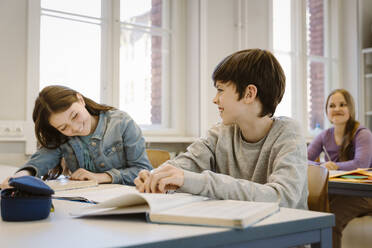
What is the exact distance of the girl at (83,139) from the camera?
1633 mm

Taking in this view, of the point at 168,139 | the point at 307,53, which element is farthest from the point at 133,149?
the point at 307,53

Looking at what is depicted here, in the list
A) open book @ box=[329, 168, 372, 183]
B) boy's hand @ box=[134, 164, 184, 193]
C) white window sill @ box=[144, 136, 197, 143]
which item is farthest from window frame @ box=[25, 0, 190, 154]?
boy's hand @ box=[134, 164, 184, 193]

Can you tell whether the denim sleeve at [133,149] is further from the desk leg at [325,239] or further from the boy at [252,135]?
the desk leg at [325,239]

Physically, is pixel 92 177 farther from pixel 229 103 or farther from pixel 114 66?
pixel 114 66

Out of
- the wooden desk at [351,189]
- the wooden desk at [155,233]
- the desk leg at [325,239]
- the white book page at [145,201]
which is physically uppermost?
the white book page at [145,201]

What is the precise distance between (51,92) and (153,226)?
1.11 m

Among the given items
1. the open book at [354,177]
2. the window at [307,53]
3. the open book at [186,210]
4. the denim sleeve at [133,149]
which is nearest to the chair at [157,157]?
the denim sleeve at [133,149]

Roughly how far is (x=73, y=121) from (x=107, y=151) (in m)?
0.20

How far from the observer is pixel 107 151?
1.74 m

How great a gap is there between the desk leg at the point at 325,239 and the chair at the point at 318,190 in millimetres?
529

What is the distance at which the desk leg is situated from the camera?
789mm

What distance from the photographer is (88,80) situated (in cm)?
341

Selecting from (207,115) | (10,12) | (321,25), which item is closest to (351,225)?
(207,115)

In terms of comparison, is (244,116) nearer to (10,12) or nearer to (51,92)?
(51,92)
